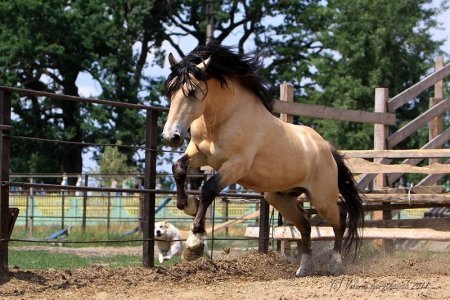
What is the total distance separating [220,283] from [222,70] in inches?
78.2

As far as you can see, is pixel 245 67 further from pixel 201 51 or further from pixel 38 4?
pixel 38 4

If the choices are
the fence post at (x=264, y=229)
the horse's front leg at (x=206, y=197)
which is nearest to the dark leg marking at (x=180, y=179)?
the horse's front leg at (x=206, y=197)

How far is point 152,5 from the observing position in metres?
39.9

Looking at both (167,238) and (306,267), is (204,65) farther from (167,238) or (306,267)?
(167,238)

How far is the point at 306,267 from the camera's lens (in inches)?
352

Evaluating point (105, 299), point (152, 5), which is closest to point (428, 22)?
point (152, 5)

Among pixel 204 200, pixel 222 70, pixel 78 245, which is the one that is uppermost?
pixel 222 70

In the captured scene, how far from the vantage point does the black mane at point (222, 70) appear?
766cm

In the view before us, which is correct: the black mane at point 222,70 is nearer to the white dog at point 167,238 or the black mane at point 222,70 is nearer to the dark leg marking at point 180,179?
the dark leg marking at point 180,179

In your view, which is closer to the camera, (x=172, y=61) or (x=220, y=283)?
(x=220, y=283)

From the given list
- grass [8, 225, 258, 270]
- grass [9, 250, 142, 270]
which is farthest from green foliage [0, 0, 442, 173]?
grass [9, 250, 142, 270]

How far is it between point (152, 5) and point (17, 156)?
9.51m

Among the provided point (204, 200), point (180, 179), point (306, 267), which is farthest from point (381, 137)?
point (204, 200)

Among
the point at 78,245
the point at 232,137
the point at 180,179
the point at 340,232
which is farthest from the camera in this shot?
the point at 78,245
